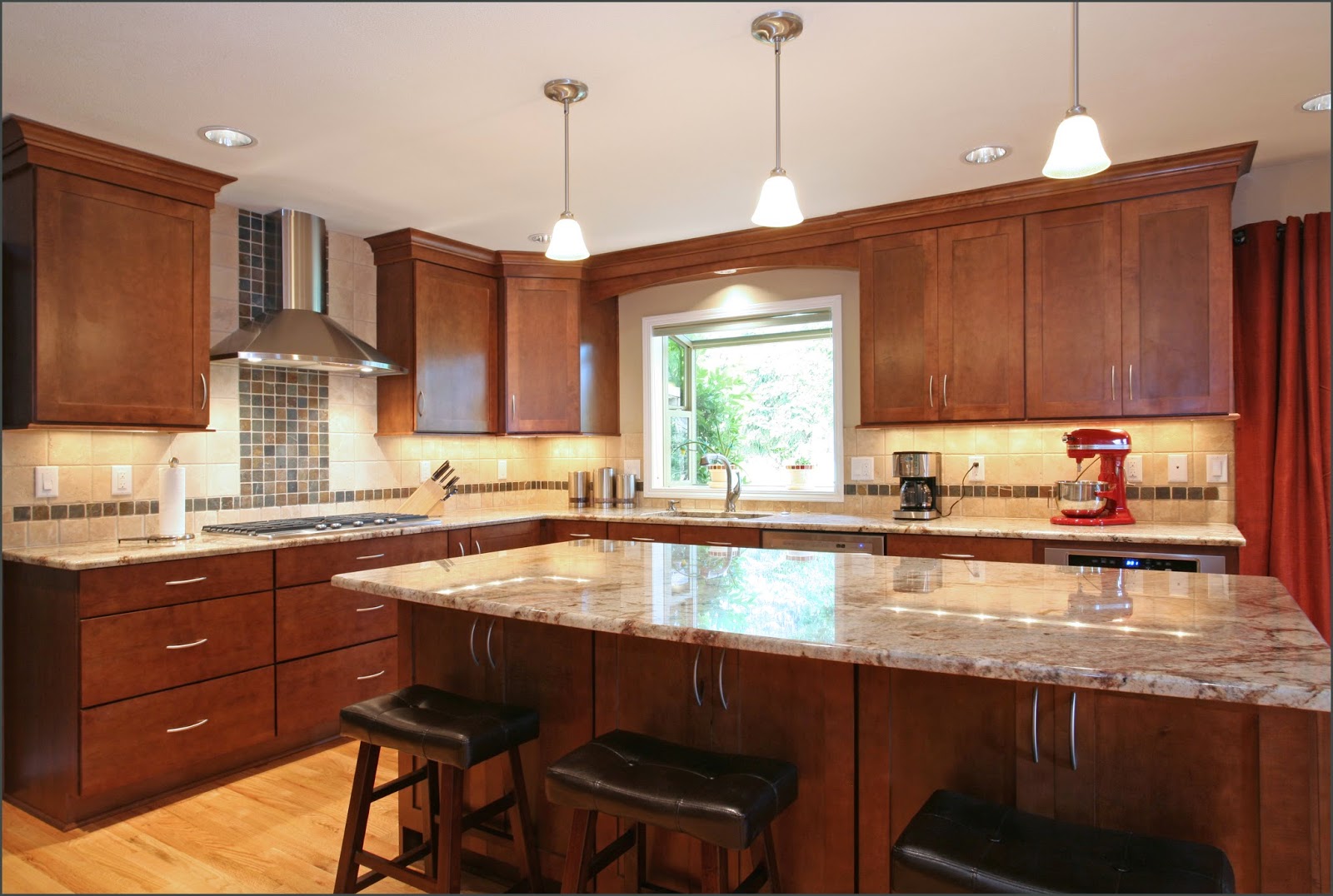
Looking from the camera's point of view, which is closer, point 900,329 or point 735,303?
point 900,329

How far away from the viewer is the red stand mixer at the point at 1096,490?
3359 millimetres

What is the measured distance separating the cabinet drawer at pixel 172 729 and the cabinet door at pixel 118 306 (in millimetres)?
1067

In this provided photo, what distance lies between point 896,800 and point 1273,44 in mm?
2410

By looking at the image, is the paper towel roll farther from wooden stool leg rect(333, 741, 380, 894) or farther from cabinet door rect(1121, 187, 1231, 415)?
cabinet door rect(1121, 187, 1231, 415)

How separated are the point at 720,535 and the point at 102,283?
2.82m

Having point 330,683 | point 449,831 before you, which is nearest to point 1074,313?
point 449,831

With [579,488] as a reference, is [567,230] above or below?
above

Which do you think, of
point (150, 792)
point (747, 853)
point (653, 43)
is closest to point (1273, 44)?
point (653, 43)

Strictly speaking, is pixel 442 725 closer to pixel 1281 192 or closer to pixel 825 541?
pixel 825 541

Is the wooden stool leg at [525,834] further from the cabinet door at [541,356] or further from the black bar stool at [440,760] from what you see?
the cabinet door at [541,356]

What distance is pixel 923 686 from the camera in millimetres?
1628

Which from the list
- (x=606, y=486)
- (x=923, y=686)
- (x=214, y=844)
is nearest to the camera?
(x=923, y=686)

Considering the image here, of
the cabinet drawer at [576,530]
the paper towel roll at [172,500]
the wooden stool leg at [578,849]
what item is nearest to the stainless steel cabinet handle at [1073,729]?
the wooden stool leg at [578,849]

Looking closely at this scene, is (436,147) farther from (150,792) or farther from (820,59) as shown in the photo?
(150,792)
